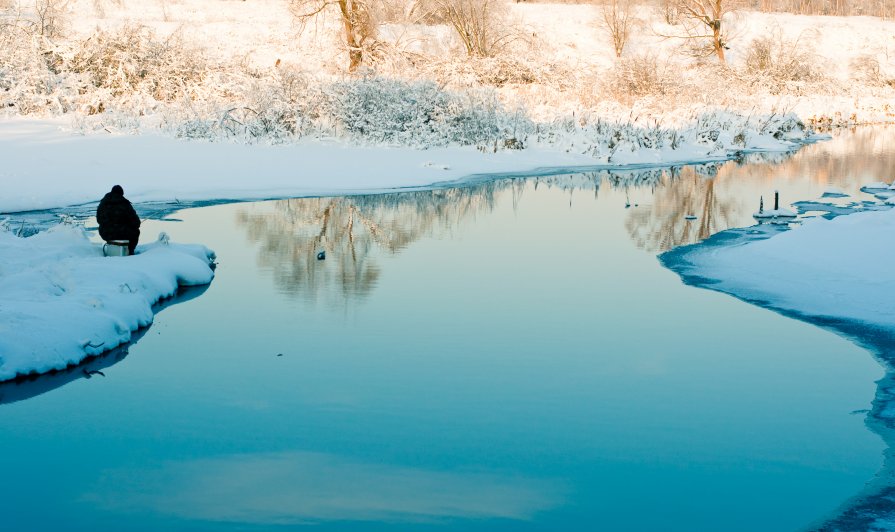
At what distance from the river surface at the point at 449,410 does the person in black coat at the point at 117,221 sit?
124 centimetres

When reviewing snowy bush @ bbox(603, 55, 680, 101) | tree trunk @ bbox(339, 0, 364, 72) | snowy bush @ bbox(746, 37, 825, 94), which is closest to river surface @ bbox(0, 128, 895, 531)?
tree trunk @ bbox(339, 0, 364, 72)

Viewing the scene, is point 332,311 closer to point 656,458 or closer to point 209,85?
point 656,458

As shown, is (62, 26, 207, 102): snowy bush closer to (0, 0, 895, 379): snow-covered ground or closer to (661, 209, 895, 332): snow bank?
(0, 0, 895, 379): snow-covered ground

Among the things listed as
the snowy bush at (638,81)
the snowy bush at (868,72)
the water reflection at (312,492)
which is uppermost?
the snowy bush at (868,72)

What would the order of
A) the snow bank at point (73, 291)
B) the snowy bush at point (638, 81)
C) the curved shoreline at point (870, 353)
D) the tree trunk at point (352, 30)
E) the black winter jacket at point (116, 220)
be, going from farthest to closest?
1. the snowy bush at point (638, 81)
2. the tree trunk at point (352, 30)
3. the black winter jacket at point (116, 220)
4. the snow bank at point (73, 291)
5. the curved shoreline at point (870, 353)

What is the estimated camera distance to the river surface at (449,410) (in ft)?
19.9

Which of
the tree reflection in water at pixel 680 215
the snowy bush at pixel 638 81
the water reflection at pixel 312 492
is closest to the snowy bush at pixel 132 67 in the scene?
the tree reflection in water at pixel 680 215

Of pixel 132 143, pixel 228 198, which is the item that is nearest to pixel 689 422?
pixel 228 198

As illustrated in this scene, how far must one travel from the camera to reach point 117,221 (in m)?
12.6

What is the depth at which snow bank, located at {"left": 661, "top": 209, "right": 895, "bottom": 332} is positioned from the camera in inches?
429

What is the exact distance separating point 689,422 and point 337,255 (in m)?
8.18

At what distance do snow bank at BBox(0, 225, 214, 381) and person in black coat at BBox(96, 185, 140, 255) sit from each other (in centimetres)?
30

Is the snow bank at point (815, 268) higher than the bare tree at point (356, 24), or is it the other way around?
the bare tree at point (356, 24)

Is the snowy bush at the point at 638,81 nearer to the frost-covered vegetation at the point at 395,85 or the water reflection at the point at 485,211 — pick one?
the frost-covered vegetation at the point at 395,85
